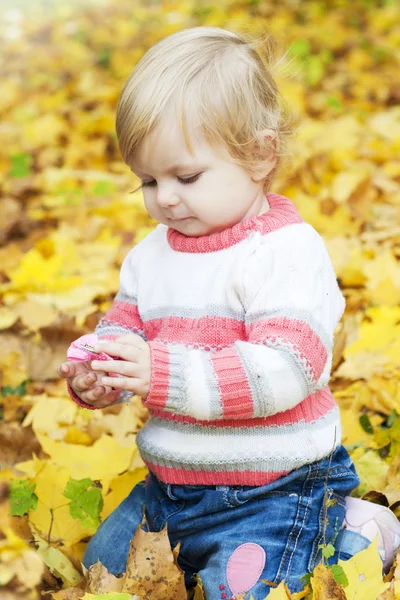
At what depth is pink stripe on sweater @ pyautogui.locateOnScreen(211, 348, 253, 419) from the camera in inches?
57.4

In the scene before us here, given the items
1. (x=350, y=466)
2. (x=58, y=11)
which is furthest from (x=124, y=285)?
(x=58, y=11)

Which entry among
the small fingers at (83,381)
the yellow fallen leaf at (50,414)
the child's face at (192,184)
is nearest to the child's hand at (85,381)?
the small fingers at (83,381)

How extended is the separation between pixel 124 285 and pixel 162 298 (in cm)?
17

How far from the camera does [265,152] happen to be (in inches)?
65.3

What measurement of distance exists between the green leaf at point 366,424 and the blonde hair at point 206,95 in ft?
2.63

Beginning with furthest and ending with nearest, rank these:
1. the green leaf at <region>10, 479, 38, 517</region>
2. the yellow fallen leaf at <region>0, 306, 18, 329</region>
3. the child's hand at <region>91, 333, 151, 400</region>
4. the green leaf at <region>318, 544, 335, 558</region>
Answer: the yellow fallen leaf at <region>0, 306, 18, 329</region> → the green leaf at <region>10, 479, 38, 517</region> → the green leaf at <region>318, 544, 335, 558</region> → the child's hand at <region>91, 333, 151, 400</region>

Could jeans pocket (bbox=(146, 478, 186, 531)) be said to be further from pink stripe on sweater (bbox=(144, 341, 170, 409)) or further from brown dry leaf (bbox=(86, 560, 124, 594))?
pink stripe on sweater (bbox=(144, 341, 170, 409))

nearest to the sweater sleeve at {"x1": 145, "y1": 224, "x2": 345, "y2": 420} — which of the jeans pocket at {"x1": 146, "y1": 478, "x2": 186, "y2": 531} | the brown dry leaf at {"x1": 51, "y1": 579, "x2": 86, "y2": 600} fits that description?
the jeans pocket at {"x1": 146, "y1": 478, "x2": 186, "y2": 531}

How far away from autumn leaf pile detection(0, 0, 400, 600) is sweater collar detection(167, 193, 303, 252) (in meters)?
0.36

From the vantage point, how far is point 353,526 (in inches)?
67.8

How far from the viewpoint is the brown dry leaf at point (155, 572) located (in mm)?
1561

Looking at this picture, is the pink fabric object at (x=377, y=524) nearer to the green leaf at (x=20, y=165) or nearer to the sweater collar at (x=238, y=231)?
the sweater collar at (x=238, y=231)

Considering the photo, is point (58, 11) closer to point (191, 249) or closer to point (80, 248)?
point (80, 248)

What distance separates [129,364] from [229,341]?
26cm
